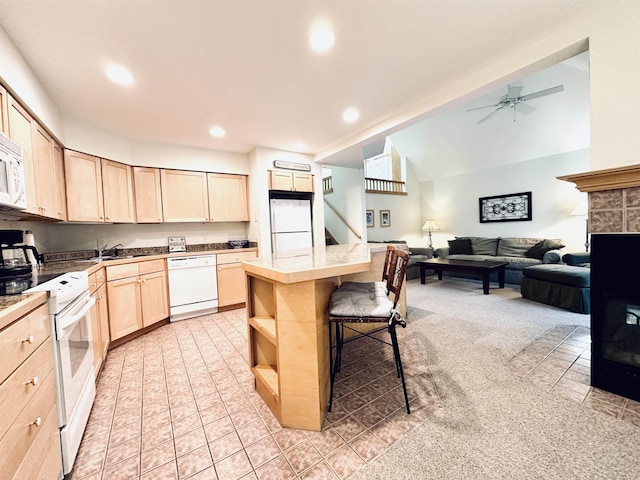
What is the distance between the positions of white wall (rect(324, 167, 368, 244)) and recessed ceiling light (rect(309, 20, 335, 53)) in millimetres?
3386

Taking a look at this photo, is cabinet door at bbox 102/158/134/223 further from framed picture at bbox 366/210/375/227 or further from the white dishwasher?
framed picture at bbox 366/210/375/227

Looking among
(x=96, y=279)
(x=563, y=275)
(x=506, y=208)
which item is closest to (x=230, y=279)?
(x=96, y=279)

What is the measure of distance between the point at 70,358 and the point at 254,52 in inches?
92.2

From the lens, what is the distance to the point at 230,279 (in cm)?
388

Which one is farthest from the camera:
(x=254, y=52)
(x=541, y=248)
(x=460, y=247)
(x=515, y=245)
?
(x=460, y=247)

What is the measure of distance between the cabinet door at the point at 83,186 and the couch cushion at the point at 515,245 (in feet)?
24.1

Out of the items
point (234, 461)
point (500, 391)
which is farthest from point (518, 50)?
point (234, 461)

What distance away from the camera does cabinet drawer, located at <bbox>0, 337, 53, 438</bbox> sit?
84 centimetres

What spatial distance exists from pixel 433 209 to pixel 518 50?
19.8 feet


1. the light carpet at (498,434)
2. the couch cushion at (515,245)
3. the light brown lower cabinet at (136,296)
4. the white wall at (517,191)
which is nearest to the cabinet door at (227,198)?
the light brown lower cabinet at (136,296)

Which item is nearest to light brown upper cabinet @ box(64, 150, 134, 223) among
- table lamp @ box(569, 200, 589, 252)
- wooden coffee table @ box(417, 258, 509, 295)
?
wooden coffee table @ box(417, 258, 509, 295)

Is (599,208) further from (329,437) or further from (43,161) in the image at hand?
(43,161)

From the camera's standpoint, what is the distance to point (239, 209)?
168 inches

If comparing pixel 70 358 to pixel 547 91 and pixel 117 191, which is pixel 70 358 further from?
pixel 547 91
